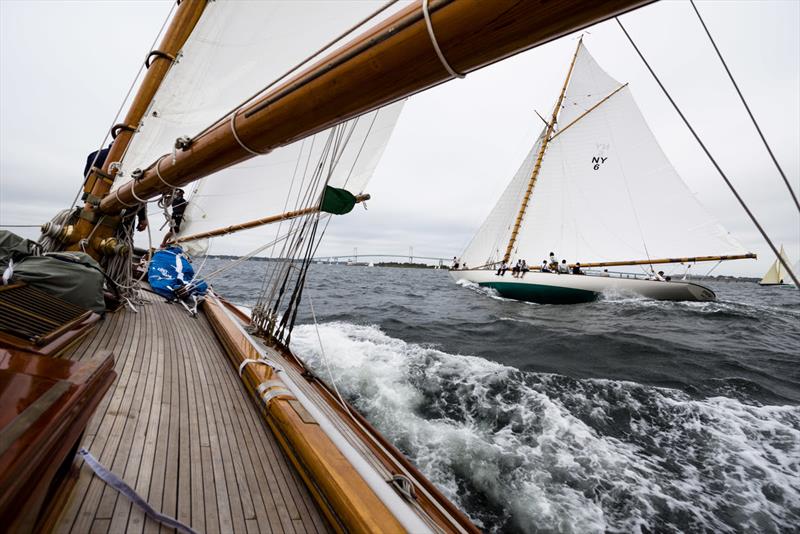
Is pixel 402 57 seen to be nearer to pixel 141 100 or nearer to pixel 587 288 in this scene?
pixel 141 100

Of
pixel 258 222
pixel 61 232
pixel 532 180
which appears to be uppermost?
pixel 532 180

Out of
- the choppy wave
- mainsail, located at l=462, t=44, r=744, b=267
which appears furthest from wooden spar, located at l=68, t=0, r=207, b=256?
mainsail, located at l=462, t=44, r=744, b=267

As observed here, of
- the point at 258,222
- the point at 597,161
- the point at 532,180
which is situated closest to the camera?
the point at 258,222

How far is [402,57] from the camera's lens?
1.16m

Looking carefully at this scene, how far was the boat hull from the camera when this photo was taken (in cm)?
1403

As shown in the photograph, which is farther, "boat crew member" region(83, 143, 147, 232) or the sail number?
the sail number

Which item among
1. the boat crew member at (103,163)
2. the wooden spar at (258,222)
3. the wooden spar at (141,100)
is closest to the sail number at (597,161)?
the wooden spar at (258,222)

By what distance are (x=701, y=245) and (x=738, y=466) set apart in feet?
54.3

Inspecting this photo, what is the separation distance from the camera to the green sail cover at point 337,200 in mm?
3199

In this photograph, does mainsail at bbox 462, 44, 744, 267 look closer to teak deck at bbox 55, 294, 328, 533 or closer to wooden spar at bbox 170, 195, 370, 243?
wooden spar at bbox 170, 195, 370, 243

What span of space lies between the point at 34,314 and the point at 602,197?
66.4ft

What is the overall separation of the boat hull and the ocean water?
690cm

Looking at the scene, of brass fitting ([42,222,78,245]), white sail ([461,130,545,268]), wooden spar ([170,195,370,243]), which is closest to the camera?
wooden spar ([170,195,370,243])

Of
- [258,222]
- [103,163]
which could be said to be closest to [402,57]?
[258,222]
